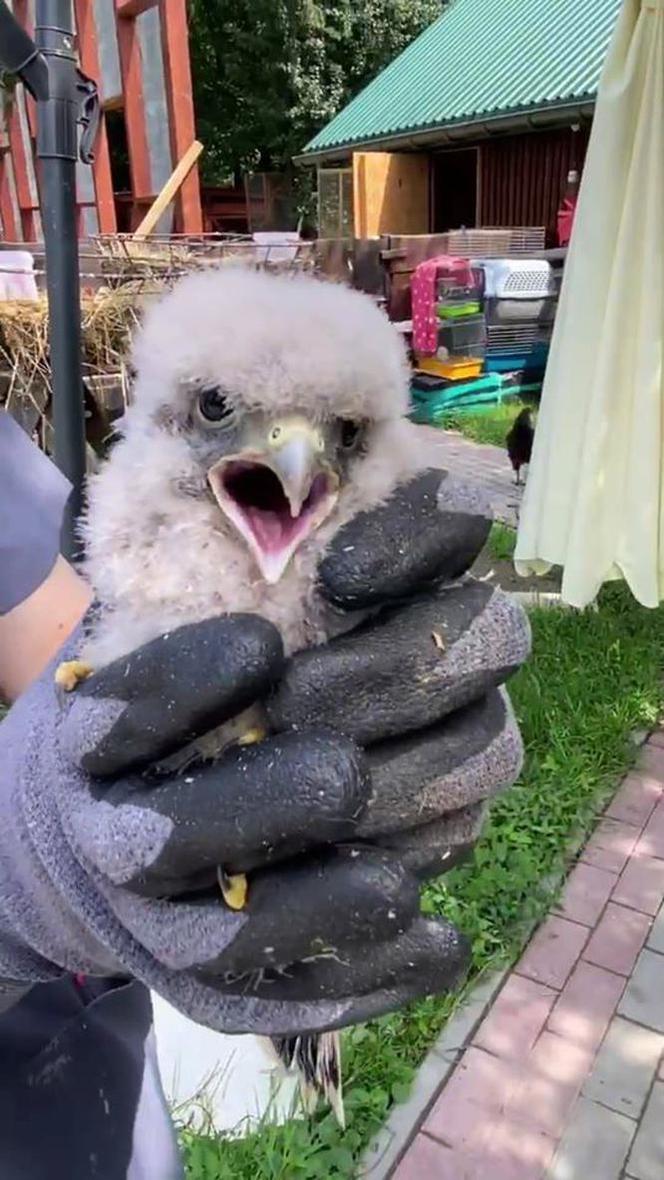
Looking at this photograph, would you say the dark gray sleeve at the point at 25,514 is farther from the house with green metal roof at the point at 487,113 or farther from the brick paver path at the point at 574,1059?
the house with green metal roof at the point at 487,113

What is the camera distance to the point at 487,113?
12781mm

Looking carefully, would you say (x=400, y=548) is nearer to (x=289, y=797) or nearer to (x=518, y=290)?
(x=289, y=797)

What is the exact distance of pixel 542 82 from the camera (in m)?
12.5

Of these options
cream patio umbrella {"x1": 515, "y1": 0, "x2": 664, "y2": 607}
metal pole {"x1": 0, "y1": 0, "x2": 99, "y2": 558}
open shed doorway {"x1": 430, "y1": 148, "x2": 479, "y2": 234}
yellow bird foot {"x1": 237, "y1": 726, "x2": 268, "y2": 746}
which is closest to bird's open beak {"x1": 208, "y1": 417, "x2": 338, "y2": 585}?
yellow bird foot {"x1": 237, "y1": 726, "x2": 268, "y2": 746}

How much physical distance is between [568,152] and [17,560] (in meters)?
14.0

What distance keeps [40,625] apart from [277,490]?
0.52 meters

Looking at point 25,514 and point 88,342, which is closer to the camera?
point 25,514

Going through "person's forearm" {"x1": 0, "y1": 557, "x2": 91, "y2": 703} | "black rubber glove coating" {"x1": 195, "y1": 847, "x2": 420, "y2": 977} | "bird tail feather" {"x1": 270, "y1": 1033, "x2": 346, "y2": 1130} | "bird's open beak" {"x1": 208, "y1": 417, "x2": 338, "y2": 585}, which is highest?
"bird's open beak" {"x1": 208, "y1": 417, "x2": 338, "y2": 585}

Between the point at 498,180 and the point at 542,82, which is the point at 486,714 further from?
the point at 498,180

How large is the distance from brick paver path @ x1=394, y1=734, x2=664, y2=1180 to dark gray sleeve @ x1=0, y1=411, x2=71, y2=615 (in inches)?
56.7

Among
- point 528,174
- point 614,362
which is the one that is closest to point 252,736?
point 614,362

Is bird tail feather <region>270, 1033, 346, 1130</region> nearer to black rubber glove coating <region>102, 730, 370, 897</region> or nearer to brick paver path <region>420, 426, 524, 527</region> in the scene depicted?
black rubber glove coating <region>102, 730, 370, 897</region>

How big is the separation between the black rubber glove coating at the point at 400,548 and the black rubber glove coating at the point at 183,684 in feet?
0.27

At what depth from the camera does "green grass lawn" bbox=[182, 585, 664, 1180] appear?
1.84 m
